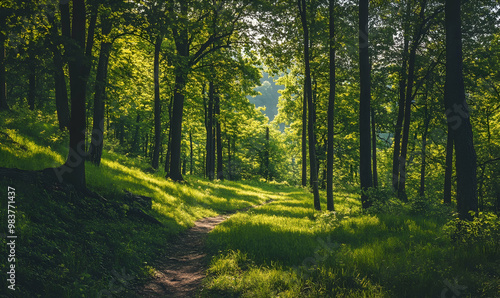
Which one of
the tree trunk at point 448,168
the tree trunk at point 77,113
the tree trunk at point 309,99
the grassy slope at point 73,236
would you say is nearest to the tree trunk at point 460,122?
the tree trunk at point 309,99

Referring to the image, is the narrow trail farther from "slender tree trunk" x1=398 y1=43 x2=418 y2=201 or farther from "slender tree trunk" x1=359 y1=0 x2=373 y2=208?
"slender tree trunk" x1=398 y1=43 x2=418 y2=201

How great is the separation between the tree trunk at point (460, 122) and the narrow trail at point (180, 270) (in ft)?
21.6

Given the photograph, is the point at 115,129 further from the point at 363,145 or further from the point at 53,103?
the point at 363,145

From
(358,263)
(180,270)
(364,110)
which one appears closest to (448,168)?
(364,110)

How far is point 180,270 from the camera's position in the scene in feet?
22.6

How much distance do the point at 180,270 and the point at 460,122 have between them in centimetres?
780

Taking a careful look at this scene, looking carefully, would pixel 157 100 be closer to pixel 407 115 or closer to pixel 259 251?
pixel 259 251

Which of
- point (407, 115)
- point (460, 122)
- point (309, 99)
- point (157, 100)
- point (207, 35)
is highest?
point (207, 35)

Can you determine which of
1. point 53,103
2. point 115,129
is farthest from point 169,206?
point 115,129

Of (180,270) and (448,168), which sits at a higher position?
(448,168)

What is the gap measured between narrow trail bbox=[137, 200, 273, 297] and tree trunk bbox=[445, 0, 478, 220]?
6.60 m

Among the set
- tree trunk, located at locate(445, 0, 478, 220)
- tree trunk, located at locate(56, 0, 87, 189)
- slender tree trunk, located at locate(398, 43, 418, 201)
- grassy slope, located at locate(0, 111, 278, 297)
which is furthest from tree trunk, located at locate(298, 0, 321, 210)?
tree trunk, located at locate(56, 0, 87, 189)

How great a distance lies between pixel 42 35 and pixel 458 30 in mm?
11035

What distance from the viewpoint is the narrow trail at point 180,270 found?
5.63 m
